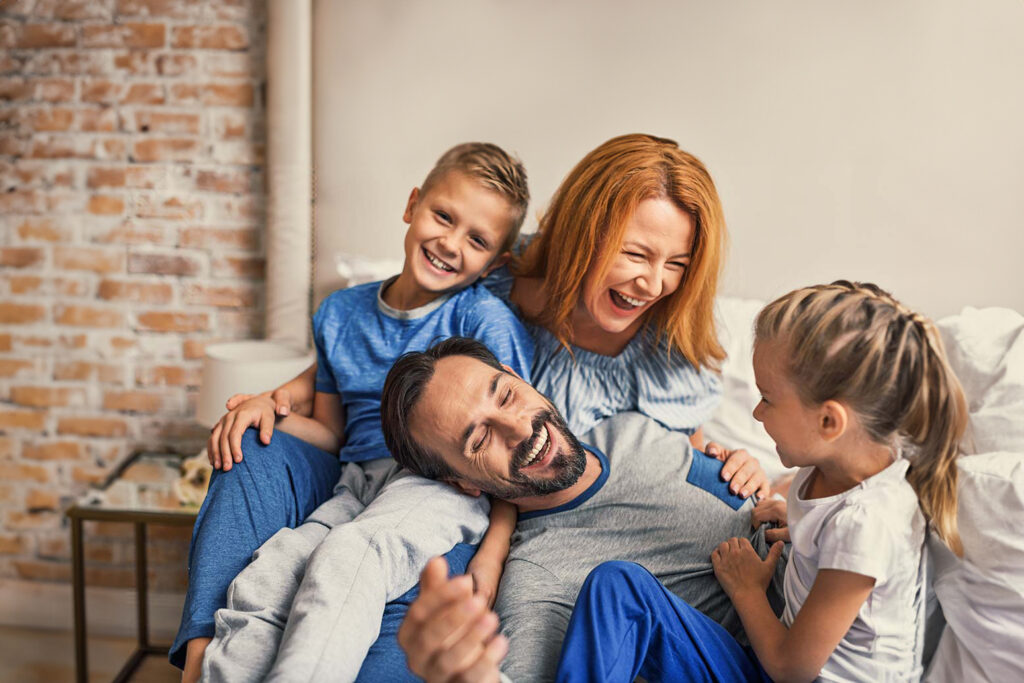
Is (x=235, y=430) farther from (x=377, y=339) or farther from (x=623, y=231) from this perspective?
(x=623, y=231)

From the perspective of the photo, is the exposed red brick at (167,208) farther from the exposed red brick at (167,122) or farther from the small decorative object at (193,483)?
the small decorative object at (193,483)

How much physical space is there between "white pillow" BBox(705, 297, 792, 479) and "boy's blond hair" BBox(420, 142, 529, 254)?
513 millimetres

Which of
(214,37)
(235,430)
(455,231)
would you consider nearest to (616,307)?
(455,231)

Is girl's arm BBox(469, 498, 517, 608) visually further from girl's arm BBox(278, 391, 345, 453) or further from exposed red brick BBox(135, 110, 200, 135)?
exposed red brick BBox(135, 110, 200, 135)

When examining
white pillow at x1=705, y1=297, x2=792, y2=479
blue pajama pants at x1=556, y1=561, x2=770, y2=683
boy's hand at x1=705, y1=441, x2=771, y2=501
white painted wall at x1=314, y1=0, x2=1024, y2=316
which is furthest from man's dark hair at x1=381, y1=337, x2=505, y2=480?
white painted wall at x1=314, y1=0, x2=1024, y2=316

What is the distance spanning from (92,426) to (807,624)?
6.40 feet

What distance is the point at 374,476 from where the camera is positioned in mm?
1440

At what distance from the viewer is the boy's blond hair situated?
1.48m

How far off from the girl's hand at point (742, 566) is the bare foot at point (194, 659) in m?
0.72

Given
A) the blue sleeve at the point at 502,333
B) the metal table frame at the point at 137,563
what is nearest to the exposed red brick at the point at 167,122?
the metal table frame at the point at 137,563

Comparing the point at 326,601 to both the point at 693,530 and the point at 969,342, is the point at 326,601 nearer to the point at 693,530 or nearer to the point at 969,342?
the point at 693,530

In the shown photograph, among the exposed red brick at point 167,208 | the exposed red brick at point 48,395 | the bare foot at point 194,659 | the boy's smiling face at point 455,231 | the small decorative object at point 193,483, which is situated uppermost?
the boy's smiling face at point 455,231

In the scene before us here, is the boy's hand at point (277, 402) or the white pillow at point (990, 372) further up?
the white pillow at point (990, 372)

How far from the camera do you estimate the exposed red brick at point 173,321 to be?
2227mm
